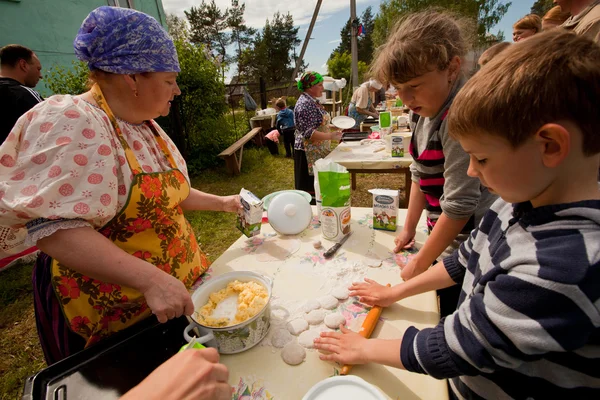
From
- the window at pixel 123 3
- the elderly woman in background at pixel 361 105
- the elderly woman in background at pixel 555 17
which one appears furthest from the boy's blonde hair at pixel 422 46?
the elderly woman in background at pixel 361 105

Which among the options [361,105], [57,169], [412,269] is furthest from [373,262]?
[361,105]

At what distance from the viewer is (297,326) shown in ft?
3.32

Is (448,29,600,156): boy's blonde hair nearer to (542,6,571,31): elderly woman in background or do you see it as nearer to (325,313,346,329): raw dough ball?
(325,313,346,329): raw dough ball

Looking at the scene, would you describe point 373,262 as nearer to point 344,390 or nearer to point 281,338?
point 281,338

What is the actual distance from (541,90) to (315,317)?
2.93ft

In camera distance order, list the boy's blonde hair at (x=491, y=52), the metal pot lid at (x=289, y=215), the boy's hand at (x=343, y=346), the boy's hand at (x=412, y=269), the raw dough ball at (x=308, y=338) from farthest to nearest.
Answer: the boy's blonde hair at (x=491, y=52) → the metal pot lid at (x=289, y=215) → the boy's hand at (x=412, y=269) → the raw dough ball at (x=308, y=338) → the boy's hand at (x=343, y=346)

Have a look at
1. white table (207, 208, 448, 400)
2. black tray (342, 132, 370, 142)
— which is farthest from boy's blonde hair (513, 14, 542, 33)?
white table (207, 208, 448, 400)

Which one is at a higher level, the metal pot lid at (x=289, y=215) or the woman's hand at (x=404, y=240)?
the metal pot lid at (x=289, y=215)

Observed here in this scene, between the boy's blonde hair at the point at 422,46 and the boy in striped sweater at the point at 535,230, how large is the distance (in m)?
0.61

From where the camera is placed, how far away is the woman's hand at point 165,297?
0.91 m

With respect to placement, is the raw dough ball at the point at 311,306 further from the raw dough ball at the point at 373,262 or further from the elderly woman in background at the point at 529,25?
the elderly woman in background at the point at 529,25

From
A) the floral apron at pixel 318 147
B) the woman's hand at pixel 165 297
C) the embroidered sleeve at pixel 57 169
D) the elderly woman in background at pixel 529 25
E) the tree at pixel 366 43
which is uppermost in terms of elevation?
the tree at pixel 366 43

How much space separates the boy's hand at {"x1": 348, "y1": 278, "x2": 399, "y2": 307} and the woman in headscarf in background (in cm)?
320

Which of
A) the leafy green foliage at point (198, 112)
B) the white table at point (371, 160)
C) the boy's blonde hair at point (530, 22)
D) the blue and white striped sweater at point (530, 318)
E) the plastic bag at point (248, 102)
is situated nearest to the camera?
the blue and white striped sweater at point (530, 318)
